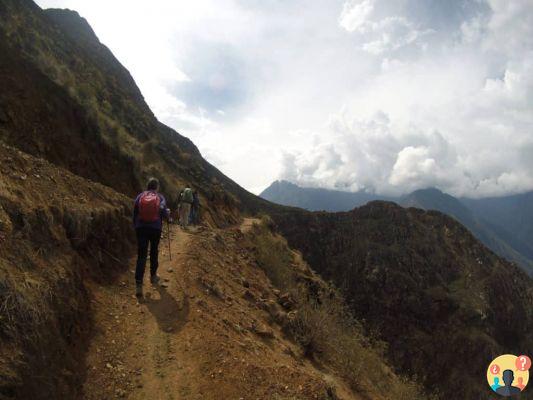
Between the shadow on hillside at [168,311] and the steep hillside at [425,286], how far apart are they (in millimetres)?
51673

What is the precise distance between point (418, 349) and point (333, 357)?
61839 mm

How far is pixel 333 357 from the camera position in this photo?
9.20m

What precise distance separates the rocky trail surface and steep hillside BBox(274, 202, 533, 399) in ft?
165

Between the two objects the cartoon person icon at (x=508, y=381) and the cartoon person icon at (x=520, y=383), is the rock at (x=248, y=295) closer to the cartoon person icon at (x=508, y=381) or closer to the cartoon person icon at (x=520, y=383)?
the cartoon person icon at (x=508, y=381)

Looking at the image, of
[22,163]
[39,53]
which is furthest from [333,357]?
[39,53]

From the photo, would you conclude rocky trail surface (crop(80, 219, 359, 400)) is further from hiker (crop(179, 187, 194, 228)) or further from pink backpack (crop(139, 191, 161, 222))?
hiker (crop(179, 187, 194, 228))

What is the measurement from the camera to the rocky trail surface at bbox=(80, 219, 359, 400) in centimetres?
518

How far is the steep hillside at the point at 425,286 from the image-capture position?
59.8 meters

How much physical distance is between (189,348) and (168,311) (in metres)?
1.21

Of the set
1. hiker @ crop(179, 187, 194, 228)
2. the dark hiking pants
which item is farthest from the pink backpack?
hiker @ crop(179, 187, 194, 228)

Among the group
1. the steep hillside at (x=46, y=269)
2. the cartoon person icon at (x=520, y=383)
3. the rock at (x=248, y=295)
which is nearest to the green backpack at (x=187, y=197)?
the steep hillside at (x=46, y=269)

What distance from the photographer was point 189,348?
600 cm

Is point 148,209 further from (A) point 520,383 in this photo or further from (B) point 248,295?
(A) point 520,383

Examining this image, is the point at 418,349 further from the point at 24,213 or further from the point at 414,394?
the point at 24,213
